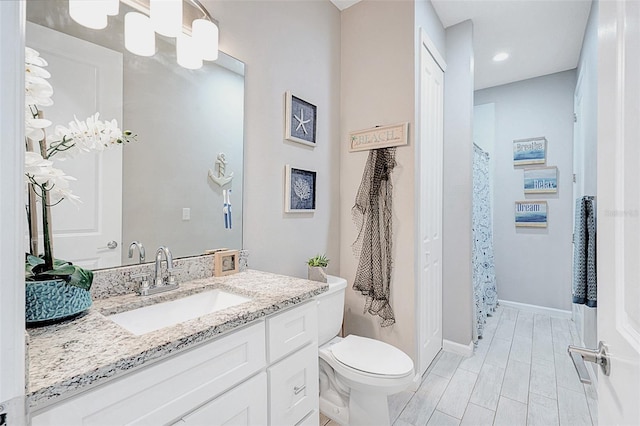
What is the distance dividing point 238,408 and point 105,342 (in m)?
0.47

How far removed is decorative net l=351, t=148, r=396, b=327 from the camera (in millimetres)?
2098

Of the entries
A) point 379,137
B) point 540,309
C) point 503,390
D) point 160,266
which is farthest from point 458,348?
point 160,266

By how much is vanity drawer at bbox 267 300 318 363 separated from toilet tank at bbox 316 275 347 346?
1.31ft

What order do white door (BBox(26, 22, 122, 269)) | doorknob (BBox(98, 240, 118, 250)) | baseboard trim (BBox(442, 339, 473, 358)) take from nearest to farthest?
white door (BBox(26, 22, 122, 269)) → doorknob (BBox(98, 240, 118, 250)) → baseboard trim (BBox(442, 339, 473, 358))

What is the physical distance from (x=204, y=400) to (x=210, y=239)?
784 millimetres

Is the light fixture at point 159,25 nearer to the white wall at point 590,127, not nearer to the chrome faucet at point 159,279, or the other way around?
the chrome faucet at point 159,279

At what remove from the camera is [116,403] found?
697 millimetres

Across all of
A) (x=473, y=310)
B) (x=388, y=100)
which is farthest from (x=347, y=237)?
(x=473, y=310)

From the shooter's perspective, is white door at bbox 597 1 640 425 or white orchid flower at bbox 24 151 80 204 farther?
white orchid flower at bbox 24 151 80 204

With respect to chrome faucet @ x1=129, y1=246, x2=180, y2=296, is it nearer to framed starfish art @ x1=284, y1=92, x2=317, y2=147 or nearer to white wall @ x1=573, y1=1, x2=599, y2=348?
framed starfish art @ x1=284, y1=92, x2=317, y2=147

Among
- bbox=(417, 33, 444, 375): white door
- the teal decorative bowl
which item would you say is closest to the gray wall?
bbox=(417, 33, 444, 375): white door

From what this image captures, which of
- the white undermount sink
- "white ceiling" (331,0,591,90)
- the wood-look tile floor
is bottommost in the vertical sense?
the wood-look tile floor

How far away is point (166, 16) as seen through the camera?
49.6 inches

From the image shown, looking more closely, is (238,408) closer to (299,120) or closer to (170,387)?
(170,387)
